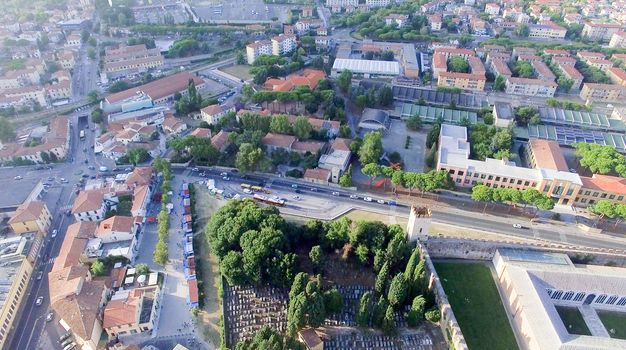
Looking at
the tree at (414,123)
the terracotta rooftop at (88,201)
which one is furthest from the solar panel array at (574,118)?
the terracotta rooftop at (88,201)

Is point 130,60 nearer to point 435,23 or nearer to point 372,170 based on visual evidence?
point 372,170

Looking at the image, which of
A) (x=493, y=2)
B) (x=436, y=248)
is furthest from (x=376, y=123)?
(x=493, y=2)

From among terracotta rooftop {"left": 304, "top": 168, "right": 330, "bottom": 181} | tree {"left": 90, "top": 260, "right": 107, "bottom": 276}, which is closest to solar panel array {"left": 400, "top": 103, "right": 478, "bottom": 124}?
terracotta rooftop {"left": 304, "top": 168, "right": 330, "bottom": 181}

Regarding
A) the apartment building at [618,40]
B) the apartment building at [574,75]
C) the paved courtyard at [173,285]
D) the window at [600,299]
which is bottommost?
the paved courtyard at [173,285]

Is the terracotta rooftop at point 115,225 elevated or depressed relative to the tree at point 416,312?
elevated

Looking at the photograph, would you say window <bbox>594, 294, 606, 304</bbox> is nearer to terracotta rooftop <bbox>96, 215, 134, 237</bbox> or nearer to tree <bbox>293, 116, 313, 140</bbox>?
tree <bbox>293, 116, 313, 140</bbox>

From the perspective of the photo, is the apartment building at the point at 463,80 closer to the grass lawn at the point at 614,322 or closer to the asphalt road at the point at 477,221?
the asphalt road at the point at 477,221

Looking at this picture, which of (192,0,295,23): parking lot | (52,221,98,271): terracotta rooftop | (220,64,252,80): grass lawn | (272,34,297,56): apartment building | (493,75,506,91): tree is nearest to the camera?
(52,221,98,271): terracotta rooftop
